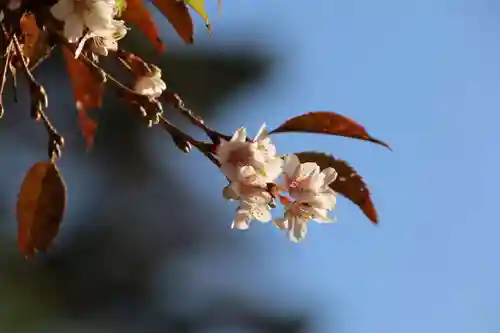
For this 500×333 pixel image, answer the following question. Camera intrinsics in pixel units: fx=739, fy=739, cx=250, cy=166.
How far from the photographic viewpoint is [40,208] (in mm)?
418

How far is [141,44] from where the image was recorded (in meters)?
3.13

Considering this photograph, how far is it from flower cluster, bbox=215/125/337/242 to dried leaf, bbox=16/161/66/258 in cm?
12

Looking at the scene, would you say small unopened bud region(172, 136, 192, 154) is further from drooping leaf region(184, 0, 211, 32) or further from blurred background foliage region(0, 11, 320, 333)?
blurred background foliage region(0, 11, 320, 333)

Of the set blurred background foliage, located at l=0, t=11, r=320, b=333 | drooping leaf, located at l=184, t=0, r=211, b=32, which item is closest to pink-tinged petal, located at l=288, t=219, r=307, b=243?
drooping leaf, located at l=184, t=0, r=211, b=32

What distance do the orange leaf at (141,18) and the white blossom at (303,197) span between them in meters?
0.16

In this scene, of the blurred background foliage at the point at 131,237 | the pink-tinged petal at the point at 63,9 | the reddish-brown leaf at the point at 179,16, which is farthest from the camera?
the blurred background foliage at the point at 131,237

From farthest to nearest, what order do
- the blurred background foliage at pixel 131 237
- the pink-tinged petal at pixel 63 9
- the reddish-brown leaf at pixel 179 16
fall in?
the blurred background foliage at pixel 131 237
the reddish-brown leaf at pixel 179 16
the pink-tinged petal at pixel 63 9

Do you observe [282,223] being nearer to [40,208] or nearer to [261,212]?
[261,212]

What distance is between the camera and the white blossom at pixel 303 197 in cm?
35

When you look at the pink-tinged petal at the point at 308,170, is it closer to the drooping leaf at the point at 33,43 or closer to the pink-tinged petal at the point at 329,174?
the pink-tinged petal at the point at 329,174

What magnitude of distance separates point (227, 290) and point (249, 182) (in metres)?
3.57

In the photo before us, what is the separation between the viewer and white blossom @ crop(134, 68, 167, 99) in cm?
38

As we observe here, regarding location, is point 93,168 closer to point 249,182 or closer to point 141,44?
point 141,44

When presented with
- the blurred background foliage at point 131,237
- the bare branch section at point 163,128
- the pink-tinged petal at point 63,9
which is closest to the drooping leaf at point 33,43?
the bare branch section at point 163,128
